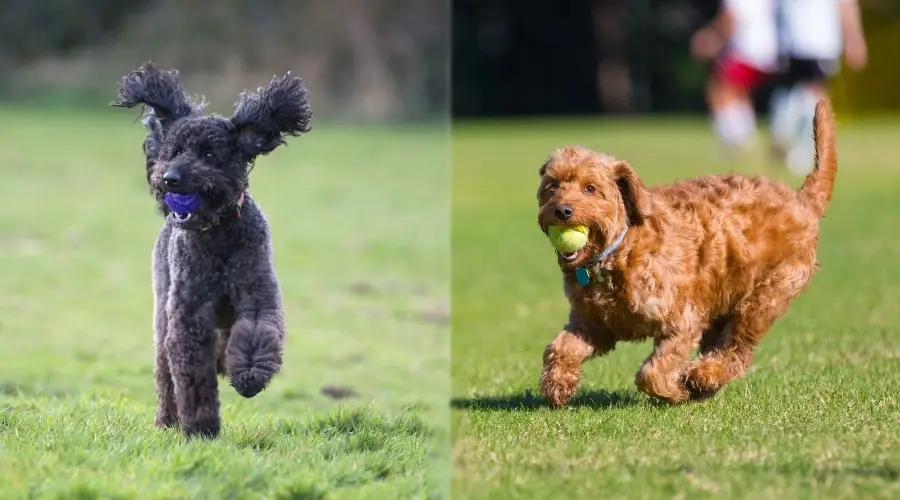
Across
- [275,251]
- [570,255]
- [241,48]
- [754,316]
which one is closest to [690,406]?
[754,316]

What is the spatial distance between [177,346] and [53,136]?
63.3 ft

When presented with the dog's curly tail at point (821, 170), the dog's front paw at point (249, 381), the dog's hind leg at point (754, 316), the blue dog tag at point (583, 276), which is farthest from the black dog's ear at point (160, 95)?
the dog's curly tail at point (821, 170)

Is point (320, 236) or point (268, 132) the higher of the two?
point (268, 132)

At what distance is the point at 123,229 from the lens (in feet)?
49.6

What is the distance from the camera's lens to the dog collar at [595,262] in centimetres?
625

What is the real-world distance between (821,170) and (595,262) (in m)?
1.70

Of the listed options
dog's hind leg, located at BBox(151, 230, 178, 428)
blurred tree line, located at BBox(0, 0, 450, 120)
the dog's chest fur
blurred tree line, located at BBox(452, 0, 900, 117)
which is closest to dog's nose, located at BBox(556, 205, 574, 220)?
the dog's chest fur

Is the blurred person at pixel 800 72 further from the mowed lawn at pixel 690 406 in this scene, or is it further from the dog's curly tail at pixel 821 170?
the dog's curly tail at pixel 821 170

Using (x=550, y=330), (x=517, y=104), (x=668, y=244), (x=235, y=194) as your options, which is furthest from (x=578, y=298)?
(x=517, y=104)

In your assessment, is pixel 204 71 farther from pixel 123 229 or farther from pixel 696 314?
pixel 696 314

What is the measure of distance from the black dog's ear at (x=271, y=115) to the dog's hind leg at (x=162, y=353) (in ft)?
2.28

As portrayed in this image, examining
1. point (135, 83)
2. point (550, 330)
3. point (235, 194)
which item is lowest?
point (550, 330)

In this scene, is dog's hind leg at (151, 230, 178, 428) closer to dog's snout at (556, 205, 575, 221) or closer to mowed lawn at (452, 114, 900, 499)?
mowed lawn at (452, 114, 900, 499)

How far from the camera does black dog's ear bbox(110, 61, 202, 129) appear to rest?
5914 millimetres
